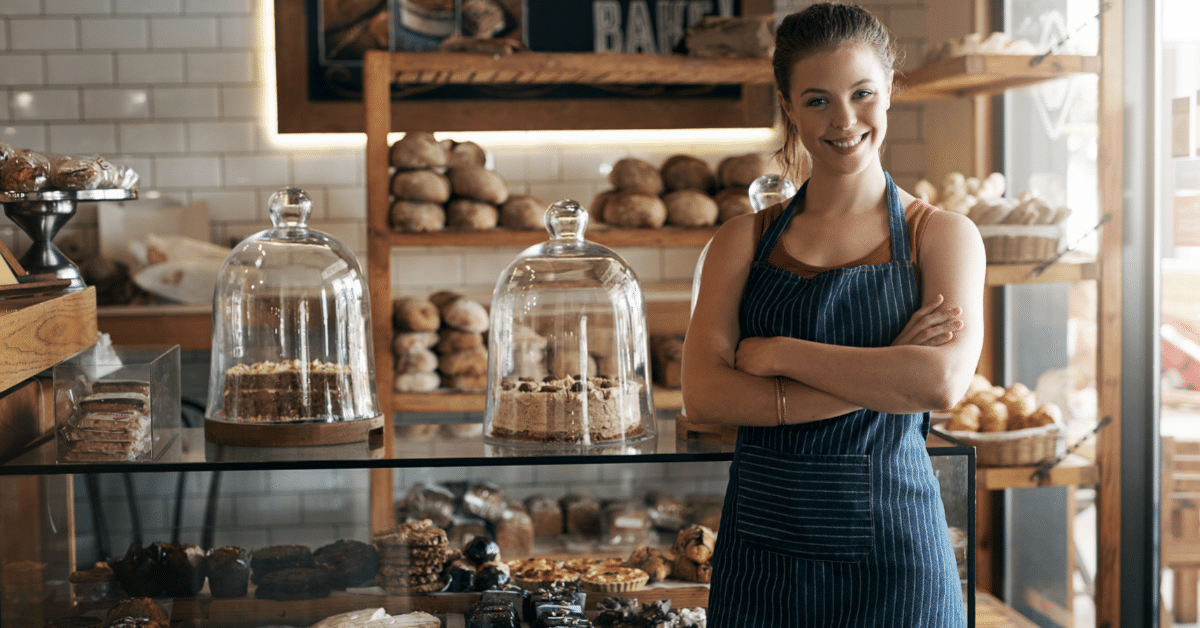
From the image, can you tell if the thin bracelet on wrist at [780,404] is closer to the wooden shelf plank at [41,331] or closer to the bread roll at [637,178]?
the wooden shelf plank at [41,331]

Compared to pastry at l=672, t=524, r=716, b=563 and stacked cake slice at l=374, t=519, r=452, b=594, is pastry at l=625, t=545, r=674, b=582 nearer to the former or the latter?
pastry at l=672, t=524, r=716, b=563

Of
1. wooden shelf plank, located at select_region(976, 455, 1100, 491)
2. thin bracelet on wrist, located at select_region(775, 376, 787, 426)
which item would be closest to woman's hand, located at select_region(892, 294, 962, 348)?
thin bracelet on wrist, located at select_region(775, 376, 787, 426)

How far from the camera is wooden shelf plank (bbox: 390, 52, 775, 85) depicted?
110 inches

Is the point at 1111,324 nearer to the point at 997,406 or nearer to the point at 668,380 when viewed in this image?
the point at 997,406

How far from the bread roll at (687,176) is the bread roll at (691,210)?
65 mm

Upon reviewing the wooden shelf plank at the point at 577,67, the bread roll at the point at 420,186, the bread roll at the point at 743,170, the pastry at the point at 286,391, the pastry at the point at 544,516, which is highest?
the wooden shelf plank at the point at 577,67

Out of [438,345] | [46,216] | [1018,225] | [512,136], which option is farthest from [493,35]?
[46,216]

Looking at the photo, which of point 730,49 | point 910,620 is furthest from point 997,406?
point 910,620

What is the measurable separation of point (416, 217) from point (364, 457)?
1463 mm

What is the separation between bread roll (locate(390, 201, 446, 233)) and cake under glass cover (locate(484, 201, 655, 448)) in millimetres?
1198

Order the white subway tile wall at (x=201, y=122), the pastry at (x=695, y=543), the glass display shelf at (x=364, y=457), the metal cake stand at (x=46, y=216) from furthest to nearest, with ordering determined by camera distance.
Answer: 1. the white subway tile wall at (x=201, y=122)
2. the metal cake stand at (x=46, y=216)
3. the pastry at (x=695, y=543)
4. the glass display shelf at (x=364, y=457)

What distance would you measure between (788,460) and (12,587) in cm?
108

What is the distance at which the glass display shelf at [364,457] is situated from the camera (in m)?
1.38

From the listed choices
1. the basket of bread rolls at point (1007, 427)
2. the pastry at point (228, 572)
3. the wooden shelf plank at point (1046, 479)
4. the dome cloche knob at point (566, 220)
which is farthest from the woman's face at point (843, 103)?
the wooden shelf plank at point (1046, 479)
